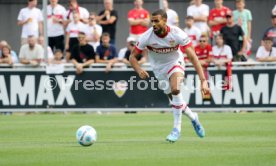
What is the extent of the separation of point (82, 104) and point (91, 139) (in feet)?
31.5

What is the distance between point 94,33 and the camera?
23.0 m

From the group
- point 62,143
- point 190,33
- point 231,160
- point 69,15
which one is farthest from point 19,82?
point 231,160

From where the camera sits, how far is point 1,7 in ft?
90.9

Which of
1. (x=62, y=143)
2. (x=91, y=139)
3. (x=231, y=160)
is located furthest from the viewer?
(x=62, y=143)

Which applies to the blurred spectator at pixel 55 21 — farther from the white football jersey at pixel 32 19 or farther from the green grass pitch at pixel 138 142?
the green grass pitch at pixel 138 142

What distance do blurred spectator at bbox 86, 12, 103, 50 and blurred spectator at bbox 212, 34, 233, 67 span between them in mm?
3501

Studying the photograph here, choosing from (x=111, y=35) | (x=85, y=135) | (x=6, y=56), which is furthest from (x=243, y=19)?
(x=85, y=135)

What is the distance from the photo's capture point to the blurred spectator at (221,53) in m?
21.3

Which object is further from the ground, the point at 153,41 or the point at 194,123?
the point at 153,41

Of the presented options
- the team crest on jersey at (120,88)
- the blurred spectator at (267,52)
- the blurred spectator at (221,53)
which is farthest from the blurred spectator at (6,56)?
the blurred spectator at (267,52)

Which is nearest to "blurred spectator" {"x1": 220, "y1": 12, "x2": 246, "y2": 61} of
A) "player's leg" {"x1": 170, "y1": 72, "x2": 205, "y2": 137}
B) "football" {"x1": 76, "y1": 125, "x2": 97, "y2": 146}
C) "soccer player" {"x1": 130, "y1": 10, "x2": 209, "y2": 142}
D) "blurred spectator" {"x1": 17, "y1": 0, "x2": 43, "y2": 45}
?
"blurred spectator" {"x1": 17, "y1": 0, "x2": 43, "y2": 45}

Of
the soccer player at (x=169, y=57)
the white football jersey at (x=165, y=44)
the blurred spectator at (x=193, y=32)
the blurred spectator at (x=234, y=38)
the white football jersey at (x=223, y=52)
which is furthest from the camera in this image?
the blurred spectator at (x=193, y=32)

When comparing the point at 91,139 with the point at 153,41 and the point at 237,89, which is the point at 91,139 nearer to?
the point at 153,41

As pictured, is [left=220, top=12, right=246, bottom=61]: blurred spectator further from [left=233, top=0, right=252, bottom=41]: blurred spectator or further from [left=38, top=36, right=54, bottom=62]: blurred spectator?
[left=38, top=36, right=54, bottom=62]: blurred spectator
